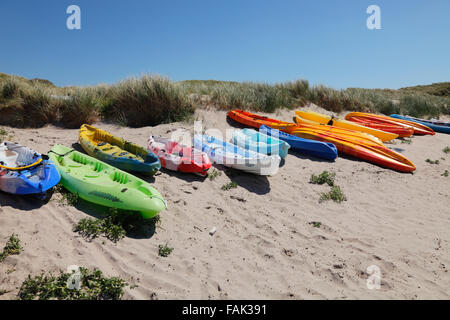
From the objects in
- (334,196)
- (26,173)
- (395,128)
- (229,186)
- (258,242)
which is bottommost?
(258,242)

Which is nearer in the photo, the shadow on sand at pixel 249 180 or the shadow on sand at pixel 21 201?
the shadow on sand at pixel 21 201

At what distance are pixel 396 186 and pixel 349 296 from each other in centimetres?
414

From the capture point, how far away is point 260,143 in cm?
682

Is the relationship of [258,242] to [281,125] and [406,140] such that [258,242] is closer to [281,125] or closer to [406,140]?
[281,125]

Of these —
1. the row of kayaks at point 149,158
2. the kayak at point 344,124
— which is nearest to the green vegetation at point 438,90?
the kayak at point 344,124

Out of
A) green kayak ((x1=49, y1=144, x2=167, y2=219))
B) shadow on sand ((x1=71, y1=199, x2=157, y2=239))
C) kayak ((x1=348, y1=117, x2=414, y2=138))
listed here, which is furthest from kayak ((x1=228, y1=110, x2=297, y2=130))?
shadow on sand ((x1=71, y1=199, x2=157, y2=239))

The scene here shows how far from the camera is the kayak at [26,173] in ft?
12.3

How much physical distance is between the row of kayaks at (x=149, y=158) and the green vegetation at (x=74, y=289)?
1.02 meters

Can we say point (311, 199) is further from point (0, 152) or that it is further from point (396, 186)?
point (0, 152)

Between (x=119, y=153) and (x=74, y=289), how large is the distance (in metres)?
3.17

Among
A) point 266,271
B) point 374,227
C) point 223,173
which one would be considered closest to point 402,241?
point 374,227

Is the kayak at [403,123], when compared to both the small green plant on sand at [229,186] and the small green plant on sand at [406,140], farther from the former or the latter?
the small green plant on sand at [229,186]

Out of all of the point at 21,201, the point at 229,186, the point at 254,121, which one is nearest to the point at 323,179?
the point at 229,186

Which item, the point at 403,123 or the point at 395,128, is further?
the point at 403,123
